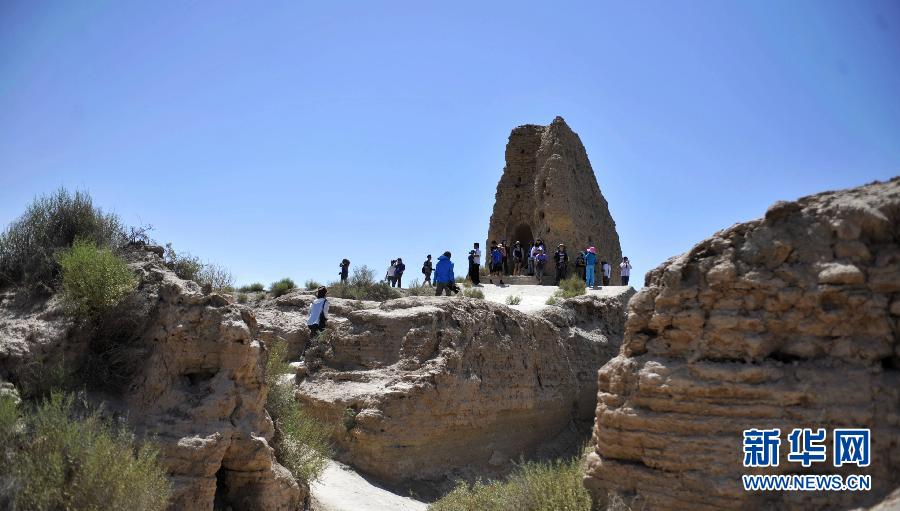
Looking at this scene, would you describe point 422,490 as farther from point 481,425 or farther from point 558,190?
point 558,190

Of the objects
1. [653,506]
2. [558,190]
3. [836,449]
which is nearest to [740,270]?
[836,449]

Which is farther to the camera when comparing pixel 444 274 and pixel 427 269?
pixel 427 269

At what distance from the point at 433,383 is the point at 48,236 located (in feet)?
17.8

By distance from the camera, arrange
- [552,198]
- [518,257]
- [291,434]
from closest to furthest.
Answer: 1. [291,434]
2. [552,198]
3. [518,257]

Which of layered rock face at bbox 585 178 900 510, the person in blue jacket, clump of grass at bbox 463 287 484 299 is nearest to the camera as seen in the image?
layered rock face at bbox 585 178 900 510

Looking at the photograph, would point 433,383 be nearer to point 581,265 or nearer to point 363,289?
point 363,289

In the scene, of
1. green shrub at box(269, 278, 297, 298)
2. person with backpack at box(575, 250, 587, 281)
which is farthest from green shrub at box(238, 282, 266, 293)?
person with backpack at box(575, 250, 587, 281)

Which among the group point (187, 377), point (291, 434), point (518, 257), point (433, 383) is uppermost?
point (518, 257)

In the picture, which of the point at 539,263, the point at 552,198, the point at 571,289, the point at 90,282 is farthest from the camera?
the point at 552,198

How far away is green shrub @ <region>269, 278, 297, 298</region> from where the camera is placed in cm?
1802

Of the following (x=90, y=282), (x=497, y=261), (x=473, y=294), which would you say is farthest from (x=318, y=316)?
(x=497, y=261)

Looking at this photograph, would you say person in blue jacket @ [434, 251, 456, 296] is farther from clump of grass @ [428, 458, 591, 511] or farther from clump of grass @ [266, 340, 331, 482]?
clump of grass @ [428, 458, 591, 511]

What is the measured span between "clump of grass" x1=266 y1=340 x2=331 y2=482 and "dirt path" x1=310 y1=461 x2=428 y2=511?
292 millimetres

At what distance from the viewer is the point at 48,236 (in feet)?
23.9
